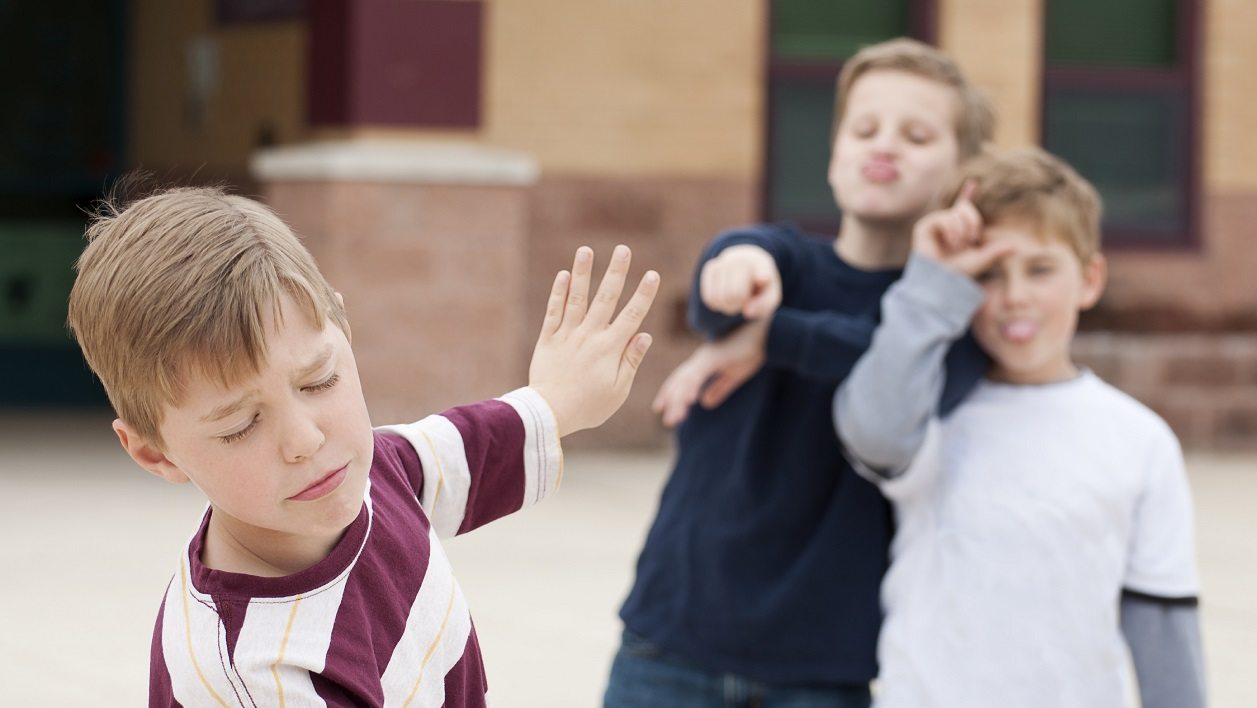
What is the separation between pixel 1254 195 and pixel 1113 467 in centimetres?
879

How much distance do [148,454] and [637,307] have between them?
1.83 feet

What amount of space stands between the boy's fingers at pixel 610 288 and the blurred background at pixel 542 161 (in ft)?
16.8

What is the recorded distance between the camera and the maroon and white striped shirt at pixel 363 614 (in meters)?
1.66

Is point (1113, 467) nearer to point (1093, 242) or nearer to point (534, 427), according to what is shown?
point (1093, 242)

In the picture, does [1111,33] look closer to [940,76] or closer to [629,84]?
[629,84]

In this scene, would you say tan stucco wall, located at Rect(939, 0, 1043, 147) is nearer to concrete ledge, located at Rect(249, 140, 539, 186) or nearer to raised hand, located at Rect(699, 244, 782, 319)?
concrete ledge, located at Rect(249, 140, 539, 186)

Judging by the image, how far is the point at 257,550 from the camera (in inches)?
68.1

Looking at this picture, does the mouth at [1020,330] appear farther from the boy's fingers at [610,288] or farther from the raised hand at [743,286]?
the boy's fingers at [610,288]

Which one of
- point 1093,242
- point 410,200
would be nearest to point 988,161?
point 1093,242

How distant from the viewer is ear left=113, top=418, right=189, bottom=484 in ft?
5.62

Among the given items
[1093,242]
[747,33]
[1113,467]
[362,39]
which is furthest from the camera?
[747,33]

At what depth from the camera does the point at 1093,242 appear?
118 inches

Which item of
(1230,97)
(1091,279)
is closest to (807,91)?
(1230,97)

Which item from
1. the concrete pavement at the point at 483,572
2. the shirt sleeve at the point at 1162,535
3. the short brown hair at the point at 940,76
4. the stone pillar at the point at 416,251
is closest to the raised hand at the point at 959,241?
the short brown hair at the point at 940,76
